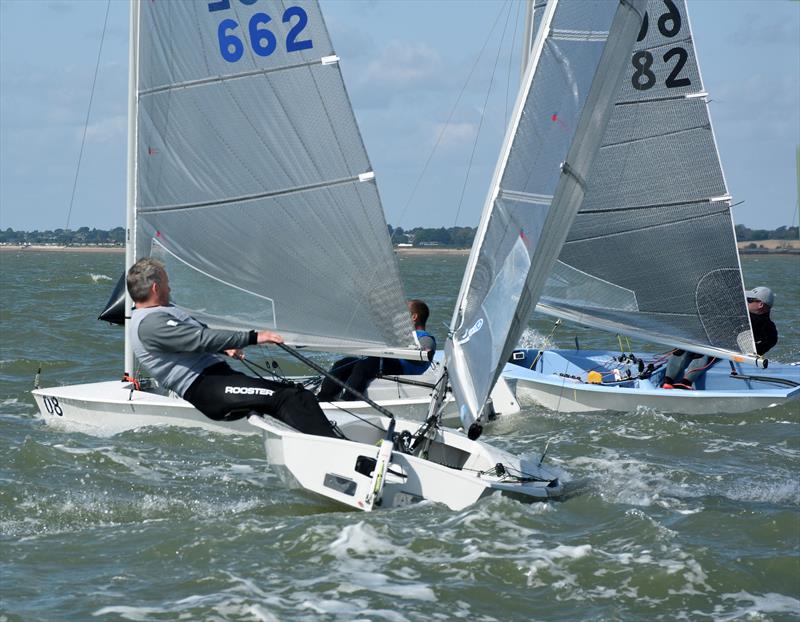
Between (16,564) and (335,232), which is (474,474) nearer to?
(16,564)

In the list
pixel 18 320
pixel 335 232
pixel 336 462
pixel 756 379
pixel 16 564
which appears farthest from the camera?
pixel 18 320

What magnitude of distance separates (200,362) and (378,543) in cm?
137

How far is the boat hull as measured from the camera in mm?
9844

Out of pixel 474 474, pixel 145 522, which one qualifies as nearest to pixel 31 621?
pixel 145 522

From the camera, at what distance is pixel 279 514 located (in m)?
6.33

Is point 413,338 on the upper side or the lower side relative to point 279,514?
upper

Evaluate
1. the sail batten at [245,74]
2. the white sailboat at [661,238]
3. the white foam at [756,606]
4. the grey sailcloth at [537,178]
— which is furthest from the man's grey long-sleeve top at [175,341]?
the white sailboat at [661,238]

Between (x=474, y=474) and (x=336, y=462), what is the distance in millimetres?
744

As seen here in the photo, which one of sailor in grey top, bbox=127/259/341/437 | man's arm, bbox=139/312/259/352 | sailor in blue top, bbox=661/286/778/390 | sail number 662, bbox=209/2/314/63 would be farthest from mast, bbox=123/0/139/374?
sailor in blue top, bbox=661/286/778/390

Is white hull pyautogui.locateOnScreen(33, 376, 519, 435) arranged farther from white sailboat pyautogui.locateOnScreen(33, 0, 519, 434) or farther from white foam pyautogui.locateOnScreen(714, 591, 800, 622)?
white foam pyautogui.locateOnScreen(714, 591, 800, 622)

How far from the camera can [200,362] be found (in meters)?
6.21

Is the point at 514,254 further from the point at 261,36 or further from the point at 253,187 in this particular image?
the point at 261,36

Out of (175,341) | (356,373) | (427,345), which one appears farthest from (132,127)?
(175,341)

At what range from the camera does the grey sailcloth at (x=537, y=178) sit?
5.88 metres
